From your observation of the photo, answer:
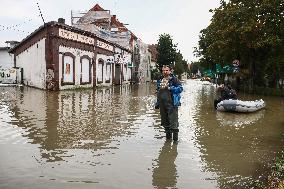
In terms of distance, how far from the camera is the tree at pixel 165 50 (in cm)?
8212

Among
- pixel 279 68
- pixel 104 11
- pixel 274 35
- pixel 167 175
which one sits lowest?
pixel 167 175

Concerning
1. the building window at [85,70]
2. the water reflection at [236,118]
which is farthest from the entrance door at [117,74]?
the water reflection at [236,118]

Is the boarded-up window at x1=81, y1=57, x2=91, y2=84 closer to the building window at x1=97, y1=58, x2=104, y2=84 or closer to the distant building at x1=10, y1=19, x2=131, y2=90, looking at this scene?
the distant building at x1=10, y1=19, x2=131, y2=90

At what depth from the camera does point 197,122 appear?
14.0 m

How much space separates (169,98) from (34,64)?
27001 mm

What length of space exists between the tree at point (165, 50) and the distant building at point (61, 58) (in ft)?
123

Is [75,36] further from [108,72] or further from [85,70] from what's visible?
[108,72]

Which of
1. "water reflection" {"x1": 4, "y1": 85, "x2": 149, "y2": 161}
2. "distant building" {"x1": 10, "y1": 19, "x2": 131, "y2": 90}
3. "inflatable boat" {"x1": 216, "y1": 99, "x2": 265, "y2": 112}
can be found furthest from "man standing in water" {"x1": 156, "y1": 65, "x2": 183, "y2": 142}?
"distant building" {"x1": 10, "y1": 19, "x2": 131, "y2": 90}

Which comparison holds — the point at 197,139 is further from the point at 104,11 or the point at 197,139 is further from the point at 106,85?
the point at 104,11

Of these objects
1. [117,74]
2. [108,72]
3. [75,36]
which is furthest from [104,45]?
[75,36]

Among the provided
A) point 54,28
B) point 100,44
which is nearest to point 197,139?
point 54,28

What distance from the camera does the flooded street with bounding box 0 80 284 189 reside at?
648 centimetres

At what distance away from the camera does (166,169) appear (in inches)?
286

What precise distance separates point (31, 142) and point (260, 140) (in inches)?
234
